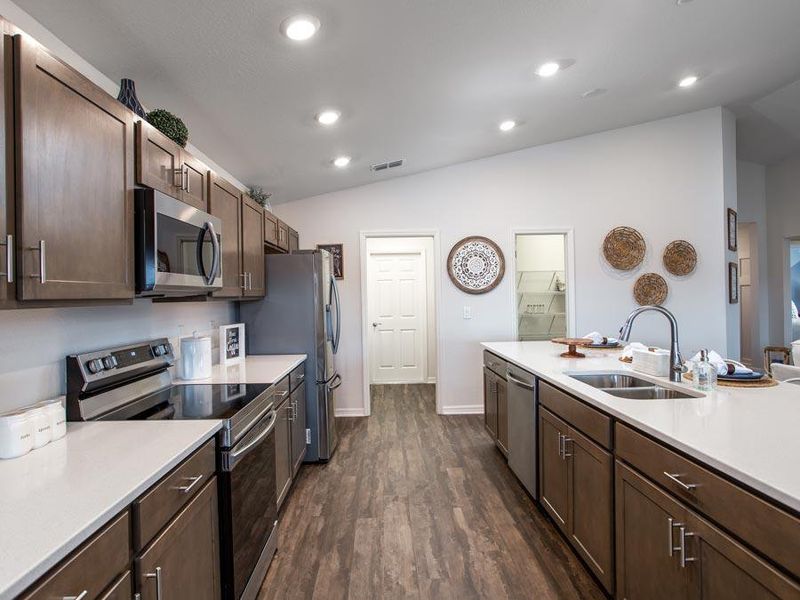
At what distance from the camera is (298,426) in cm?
286

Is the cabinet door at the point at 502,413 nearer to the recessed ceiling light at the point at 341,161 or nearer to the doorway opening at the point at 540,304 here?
the doorway opening at the point at 540,304

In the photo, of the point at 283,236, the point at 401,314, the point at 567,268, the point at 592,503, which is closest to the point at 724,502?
the point at 592,503

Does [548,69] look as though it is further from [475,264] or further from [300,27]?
[475,264]

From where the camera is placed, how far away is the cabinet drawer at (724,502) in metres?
0.89

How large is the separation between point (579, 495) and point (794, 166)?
6210 millimetres

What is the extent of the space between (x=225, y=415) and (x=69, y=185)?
912 mm

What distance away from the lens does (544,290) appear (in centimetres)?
488

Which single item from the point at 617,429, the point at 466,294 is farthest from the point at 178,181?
the point at 466,294

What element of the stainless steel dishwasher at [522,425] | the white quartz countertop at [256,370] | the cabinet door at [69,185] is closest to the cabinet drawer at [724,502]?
the stainless steel dishwasher at [522,425]

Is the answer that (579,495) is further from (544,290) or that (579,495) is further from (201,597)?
(544,290)

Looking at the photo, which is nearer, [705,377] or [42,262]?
[42,262]

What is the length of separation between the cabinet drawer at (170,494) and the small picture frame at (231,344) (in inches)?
52.9

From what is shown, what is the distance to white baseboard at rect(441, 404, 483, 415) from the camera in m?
4.40

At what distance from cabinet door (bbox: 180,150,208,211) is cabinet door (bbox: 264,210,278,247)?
1.00 m
